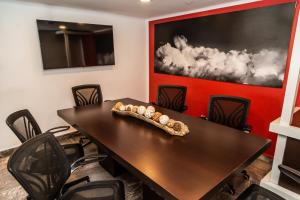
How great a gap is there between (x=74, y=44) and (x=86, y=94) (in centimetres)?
92

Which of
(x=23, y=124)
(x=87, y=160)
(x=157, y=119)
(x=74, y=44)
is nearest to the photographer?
(x=87, y=160)

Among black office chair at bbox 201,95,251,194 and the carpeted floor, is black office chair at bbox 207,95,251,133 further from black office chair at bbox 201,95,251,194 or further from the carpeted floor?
the carpeted floor

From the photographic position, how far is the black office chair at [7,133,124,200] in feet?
3.61

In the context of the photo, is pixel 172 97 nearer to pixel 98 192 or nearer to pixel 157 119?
pixel 157 119

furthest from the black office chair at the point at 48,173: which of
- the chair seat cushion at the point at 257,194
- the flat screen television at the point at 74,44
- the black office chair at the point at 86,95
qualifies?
the flat screen television at the point at 74,44

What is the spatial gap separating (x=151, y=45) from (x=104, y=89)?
4.83ft

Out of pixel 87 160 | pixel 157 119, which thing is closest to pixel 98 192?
pixel 87 160

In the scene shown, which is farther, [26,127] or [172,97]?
[172,97]

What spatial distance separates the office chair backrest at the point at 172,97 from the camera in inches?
116

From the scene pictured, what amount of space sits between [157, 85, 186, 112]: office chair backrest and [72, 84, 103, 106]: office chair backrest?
41.5 inches

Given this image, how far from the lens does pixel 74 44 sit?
3221 mm

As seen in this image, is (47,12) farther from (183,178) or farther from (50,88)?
(183,178)

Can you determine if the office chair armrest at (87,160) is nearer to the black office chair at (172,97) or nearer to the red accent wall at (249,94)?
Answer: the black office chair at (172,97)

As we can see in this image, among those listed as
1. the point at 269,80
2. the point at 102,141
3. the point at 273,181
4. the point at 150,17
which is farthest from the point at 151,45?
the point at 273,181
